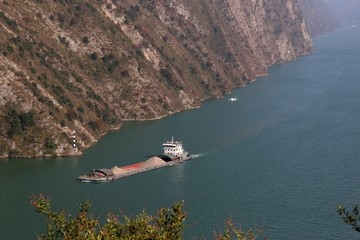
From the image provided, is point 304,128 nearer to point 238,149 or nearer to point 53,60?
point 238,149

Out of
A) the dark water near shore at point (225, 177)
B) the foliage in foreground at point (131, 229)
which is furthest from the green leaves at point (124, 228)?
the dark water near shore at point (225, 177)

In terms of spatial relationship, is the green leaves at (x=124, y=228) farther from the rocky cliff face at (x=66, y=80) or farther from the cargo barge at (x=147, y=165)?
the rocky cliff face at (x=66, y=80)

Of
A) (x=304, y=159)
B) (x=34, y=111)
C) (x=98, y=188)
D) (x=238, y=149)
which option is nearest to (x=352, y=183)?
(x=304, y=159)

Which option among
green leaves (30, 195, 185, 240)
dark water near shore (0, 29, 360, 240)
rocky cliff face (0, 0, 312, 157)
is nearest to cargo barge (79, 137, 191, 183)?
dark water near shore (0, 29, 360, 240)

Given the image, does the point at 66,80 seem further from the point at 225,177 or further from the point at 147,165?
the point at 225,177

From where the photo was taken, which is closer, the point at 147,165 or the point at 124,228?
the point at 124,228

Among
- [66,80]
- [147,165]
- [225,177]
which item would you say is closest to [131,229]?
[225,177]
